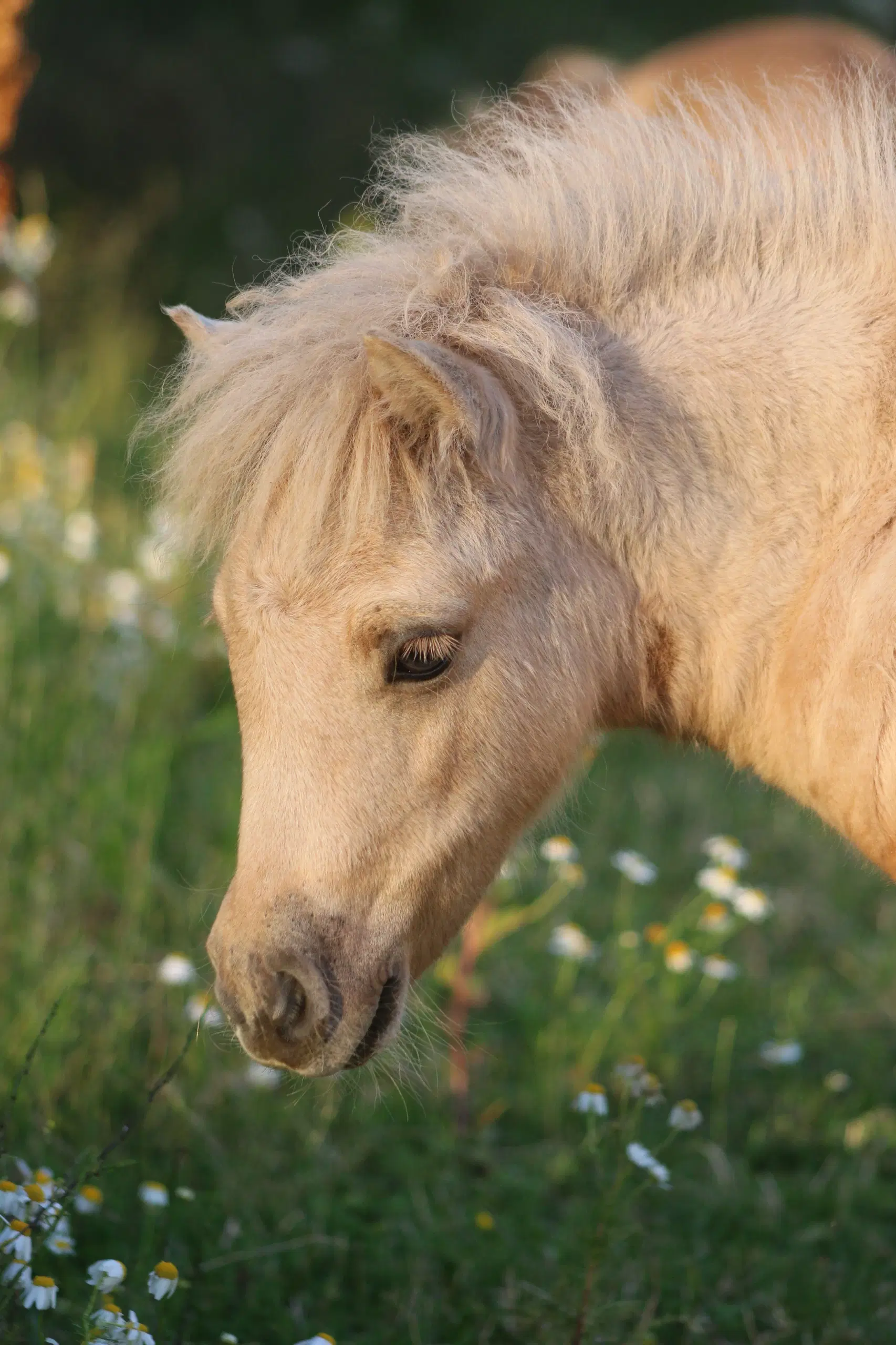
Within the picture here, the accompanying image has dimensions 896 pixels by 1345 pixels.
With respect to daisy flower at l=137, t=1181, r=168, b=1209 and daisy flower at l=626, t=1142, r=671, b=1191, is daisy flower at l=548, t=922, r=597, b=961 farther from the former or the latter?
daisy flower at l=137, t=1181, r=168, b=1209

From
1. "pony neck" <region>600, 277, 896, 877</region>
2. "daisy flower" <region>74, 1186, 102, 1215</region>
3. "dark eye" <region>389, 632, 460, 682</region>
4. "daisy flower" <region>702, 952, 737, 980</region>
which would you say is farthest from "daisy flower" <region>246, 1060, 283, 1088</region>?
"pony neck" <region>600, 277, 896, 877</region>

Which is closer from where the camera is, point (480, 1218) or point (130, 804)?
point (480, 1218)

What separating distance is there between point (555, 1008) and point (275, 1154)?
3.79 feet

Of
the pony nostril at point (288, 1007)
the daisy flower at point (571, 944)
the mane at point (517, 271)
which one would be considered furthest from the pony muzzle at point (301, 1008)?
the daisy flower at point (571, 944)

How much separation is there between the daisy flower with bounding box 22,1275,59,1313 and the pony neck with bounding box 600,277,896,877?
1.52m

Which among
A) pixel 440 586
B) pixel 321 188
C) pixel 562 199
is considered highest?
pixel 562 199

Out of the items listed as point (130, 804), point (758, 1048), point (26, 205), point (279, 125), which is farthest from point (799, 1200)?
Result: point (279, 125)

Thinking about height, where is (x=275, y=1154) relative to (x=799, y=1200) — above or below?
above

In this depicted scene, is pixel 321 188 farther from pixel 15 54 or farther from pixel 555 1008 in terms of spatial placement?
pixel 555 1008

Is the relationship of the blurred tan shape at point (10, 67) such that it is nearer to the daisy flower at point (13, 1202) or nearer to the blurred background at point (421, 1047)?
the blurred background at point (421, 1047)

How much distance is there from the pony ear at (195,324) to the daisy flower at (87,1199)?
160 centimetres

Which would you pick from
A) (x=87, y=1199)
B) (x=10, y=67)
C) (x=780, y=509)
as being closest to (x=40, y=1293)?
(x=87, y=1199)

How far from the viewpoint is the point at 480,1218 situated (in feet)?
9.05

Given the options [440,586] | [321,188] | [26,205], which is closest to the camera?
[440,586]
